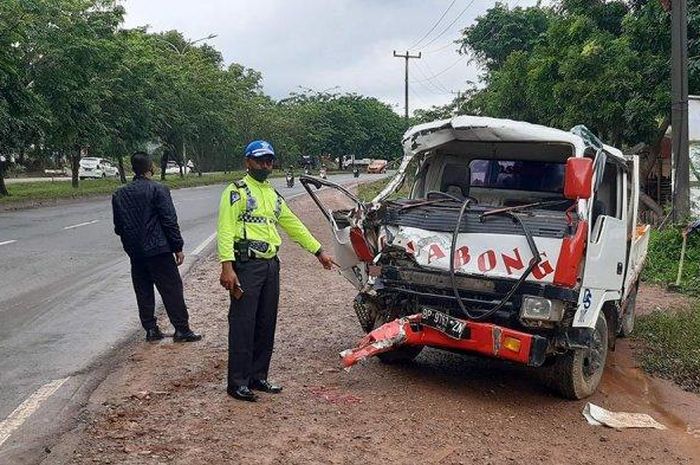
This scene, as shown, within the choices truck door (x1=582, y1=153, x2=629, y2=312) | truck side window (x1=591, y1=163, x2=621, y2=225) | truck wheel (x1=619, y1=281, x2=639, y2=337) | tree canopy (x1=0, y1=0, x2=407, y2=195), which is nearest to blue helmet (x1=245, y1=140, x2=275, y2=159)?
truck door (x1=582, y1=153, x2=629, y2=312)

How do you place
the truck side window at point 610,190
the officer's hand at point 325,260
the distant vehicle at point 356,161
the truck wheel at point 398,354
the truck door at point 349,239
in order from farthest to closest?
the distant vehicle at point 356,161
the truck side window at point 610,190
the truck wheel at point 398,354
the truck door at point 349,239
the officer's hand at point 325,260

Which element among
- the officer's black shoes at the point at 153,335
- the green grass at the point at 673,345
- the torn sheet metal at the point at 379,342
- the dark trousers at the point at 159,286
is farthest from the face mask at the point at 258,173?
the green grass at the point at 673,345

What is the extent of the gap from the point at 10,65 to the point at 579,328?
63.2 ft

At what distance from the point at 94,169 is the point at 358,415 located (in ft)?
165

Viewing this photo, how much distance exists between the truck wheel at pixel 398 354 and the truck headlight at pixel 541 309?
1250mm

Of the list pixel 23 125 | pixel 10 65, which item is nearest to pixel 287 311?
pixel 10 65

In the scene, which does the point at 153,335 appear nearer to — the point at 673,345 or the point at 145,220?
the point at 145,220

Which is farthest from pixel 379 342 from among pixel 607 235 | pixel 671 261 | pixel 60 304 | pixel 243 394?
pixel 671 261

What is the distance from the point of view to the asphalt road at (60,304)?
5867mm

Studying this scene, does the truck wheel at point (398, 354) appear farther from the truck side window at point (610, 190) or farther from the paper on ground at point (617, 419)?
the truck side window at point (610, 190)

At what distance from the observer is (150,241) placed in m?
6.75

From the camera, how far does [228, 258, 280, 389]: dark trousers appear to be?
5246mm

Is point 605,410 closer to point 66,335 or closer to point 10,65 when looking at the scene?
point 66,335

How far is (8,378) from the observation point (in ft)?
18.6
